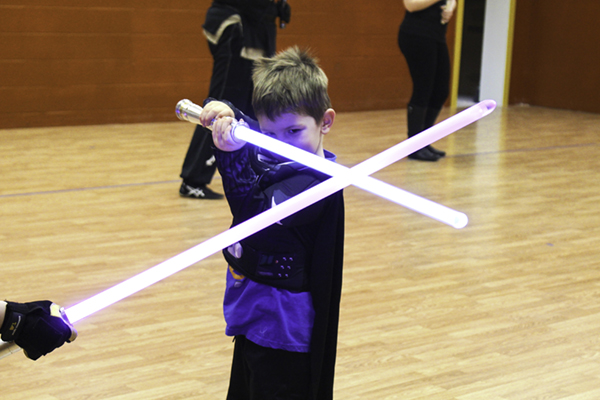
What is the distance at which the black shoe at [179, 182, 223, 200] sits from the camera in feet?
11.8

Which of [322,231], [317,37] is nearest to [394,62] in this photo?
[317,37]

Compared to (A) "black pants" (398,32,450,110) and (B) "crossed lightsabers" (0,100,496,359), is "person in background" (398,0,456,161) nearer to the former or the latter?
(A) "black pants" (398,32,450,110)

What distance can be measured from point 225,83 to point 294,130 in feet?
7.64

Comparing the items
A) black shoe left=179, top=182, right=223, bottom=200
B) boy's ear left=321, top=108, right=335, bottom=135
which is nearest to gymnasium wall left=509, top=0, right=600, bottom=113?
black shoe left=179, top=182, right=223, bottom=200

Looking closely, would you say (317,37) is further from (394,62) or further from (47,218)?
(47,218)

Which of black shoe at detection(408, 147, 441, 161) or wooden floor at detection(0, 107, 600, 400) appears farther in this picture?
black shoe at detection(408, 147, 441, 161)

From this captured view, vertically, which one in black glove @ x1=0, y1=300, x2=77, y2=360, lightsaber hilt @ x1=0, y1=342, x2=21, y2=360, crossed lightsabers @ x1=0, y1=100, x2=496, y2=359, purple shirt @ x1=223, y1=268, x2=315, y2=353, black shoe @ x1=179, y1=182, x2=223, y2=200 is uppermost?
crossed lightsabers @ x1=0, y1=100, x2=496, y2=359

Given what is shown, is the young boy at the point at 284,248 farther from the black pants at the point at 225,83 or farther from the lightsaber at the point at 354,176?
the black pants at the point at 225,83

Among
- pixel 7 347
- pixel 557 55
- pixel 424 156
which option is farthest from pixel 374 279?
pixel 557 55

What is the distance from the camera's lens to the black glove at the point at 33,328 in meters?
1.06

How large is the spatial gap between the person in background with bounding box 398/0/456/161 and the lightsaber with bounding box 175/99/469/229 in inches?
137

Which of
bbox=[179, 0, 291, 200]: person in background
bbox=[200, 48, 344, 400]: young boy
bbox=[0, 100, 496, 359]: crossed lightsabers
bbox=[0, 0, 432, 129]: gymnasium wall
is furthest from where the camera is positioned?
bbox=[0, 0, 432, 129]: gymnasium wall

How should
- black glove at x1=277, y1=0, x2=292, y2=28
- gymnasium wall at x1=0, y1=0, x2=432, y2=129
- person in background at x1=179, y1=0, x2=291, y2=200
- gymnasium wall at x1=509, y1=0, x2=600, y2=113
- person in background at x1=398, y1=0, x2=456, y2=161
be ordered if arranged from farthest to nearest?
1. gymnasium wall at x1=509, y1=0, x2=600, y2=113
2. gymnasium wall at x1=0, y1=0, x2=432, y2=129
3. person in background at x1=398, y1=0, x2=456, y2=161
4. black glove at x1=277, y1=0, x2=292, y2=28
5. person in background at x1=179, y1=0, x2=291, y2=200

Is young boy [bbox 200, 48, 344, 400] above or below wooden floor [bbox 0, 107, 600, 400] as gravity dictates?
above
